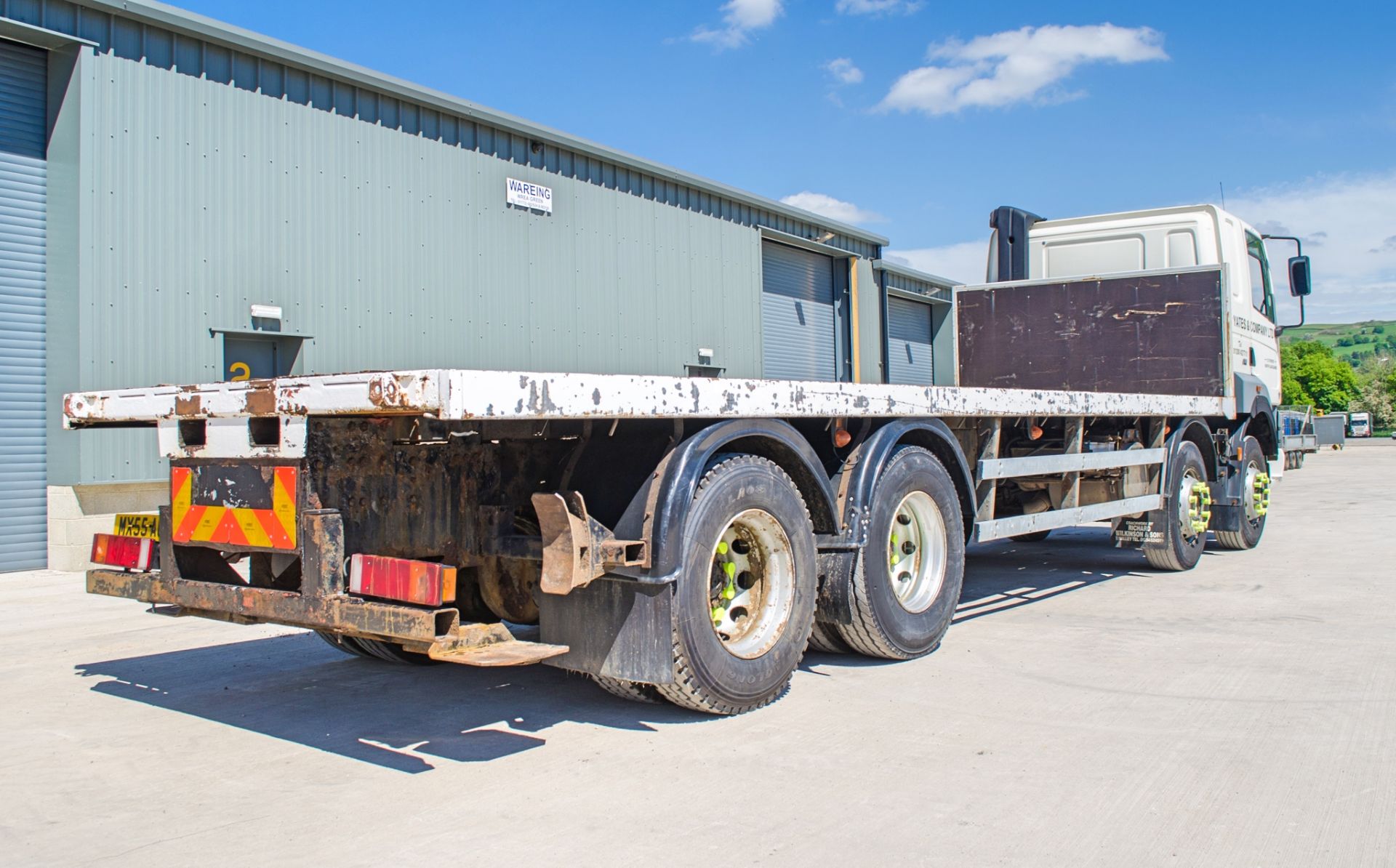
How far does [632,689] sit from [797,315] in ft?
58.9

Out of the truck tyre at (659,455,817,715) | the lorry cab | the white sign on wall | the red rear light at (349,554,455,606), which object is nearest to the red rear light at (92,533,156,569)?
the red rear light at (349,554,455,606)

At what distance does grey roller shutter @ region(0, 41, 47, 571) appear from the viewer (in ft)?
32.8

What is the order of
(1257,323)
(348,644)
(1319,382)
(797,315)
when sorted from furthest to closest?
(1319,382) < (797,315) < (1257,323) < (348,644)

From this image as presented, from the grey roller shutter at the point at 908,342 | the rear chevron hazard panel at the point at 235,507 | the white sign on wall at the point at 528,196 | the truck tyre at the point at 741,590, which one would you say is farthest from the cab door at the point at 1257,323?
the grey roller shutter at the point at 908,342

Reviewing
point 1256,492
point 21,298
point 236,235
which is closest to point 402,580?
point 21,298

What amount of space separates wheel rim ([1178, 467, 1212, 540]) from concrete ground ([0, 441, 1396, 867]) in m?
2.34

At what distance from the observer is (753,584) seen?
4.78 metres

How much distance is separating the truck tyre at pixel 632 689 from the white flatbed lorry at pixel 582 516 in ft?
0.05

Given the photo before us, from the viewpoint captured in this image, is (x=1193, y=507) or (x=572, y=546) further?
(x=1193, y=507)

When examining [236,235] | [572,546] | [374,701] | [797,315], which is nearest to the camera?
[572,546]

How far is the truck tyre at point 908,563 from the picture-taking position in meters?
5.22

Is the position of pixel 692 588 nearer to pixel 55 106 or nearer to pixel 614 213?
pixel 55 106

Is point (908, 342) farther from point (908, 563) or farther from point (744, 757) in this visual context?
point (744, 757)

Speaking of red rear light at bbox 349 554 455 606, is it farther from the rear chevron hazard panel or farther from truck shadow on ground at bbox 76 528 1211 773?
truck shadow on ground at bbox 76 528 1211 773
